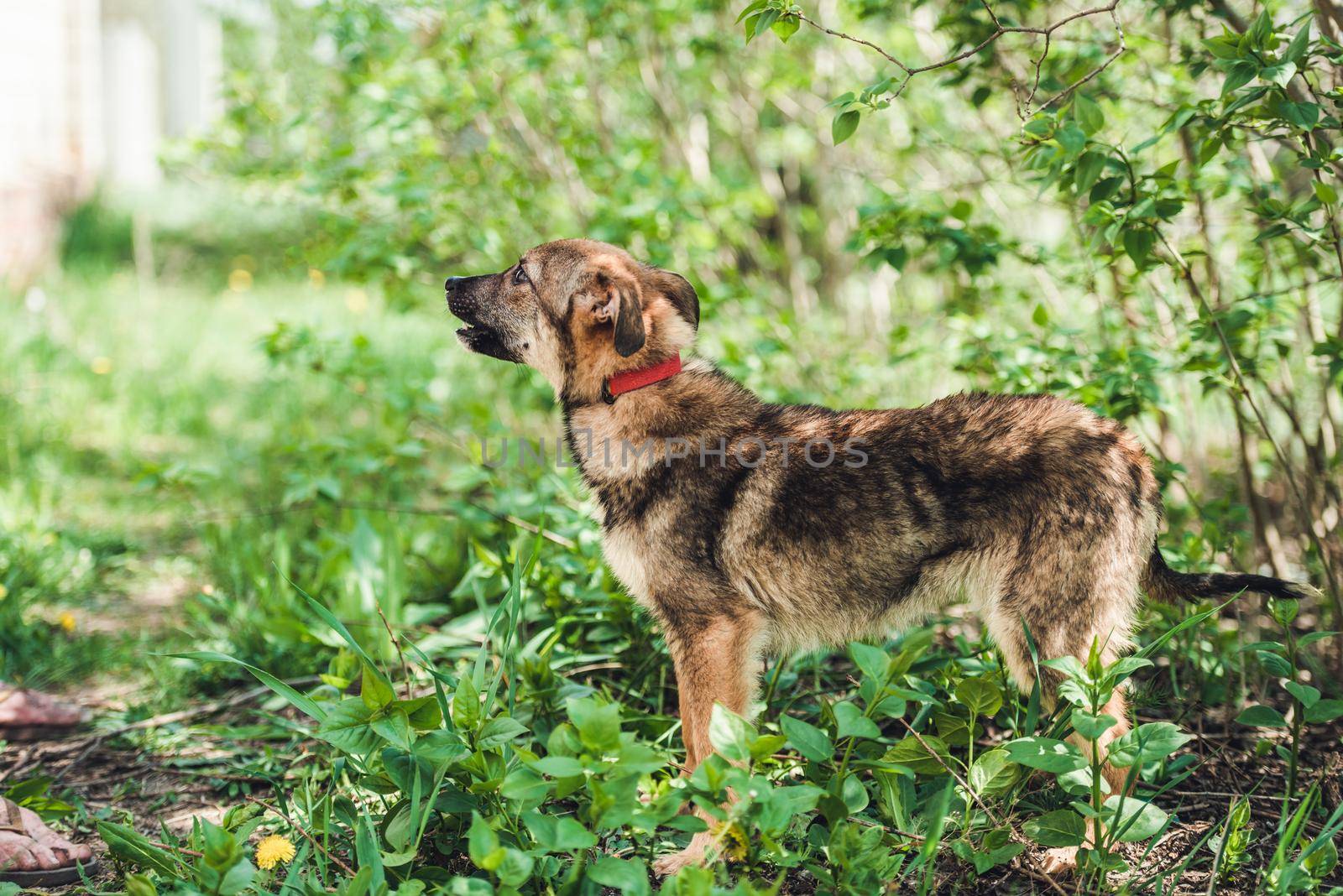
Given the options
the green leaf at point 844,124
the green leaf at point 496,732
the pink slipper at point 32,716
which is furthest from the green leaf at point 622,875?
the pink slipper at point 32,716

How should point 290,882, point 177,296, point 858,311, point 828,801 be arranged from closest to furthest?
1. point 290,882
2. point 828,801
3. point 858,311
4. point 177,296

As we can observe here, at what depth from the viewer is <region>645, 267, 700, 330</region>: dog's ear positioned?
326cm

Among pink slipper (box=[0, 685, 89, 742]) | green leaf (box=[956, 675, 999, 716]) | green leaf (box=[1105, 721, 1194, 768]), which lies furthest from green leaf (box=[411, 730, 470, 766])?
pink slipper (box=[0, 685, 89, 742])

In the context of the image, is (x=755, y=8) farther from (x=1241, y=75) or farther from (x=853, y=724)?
(x=853, y=724)

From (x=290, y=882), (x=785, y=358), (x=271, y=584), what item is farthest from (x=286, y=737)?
(x=785, y=358)

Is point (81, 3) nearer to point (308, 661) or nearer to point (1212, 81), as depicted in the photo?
point (308, 661)

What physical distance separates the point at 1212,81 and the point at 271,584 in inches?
211

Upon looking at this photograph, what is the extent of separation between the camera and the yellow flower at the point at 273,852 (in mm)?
2522

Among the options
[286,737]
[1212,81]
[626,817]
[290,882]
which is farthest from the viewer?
[1212,81]

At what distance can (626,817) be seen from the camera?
2.16 m

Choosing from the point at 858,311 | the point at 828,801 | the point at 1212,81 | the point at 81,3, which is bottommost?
the point at 828,801

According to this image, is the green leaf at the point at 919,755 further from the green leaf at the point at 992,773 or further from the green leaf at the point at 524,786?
the green leaf at the point at 524,786

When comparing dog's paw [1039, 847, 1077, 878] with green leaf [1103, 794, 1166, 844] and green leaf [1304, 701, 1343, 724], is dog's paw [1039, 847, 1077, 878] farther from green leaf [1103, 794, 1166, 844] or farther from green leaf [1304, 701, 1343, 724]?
green leaf [1304, 701, 1343, 724]

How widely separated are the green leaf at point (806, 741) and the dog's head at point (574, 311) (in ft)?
3.85
